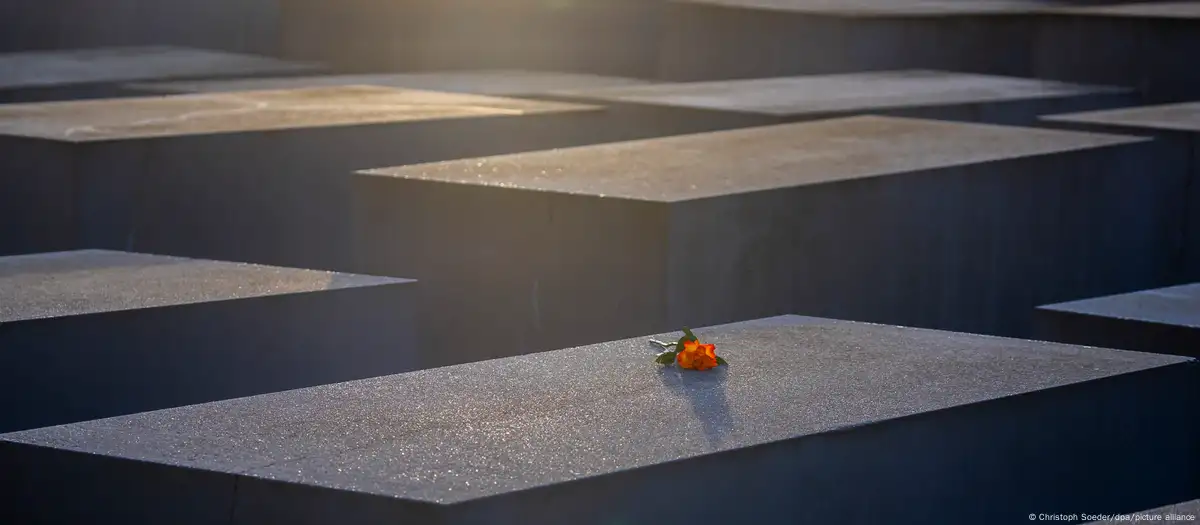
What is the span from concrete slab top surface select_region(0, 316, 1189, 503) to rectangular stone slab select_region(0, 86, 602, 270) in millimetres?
4832

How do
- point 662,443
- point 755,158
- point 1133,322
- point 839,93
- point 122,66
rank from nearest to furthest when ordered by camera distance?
point 662,443
point 1133,322
point 755,158
point 839,93
point 122,66

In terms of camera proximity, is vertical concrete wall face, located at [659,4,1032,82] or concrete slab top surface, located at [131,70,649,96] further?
vertical concrete wall face, located at [659,4,1032,82]

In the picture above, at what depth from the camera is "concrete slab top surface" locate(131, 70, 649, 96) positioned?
534 inches

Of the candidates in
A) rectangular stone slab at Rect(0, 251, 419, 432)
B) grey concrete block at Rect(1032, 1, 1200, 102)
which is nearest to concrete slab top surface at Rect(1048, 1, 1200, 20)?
grey concrete block at Rect(1032, 1, 1200, 102)

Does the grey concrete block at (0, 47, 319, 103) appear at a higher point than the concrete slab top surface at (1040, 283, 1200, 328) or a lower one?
lower

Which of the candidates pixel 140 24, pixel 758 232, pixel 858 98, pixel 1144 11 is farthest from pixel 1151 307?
pixel 140 24

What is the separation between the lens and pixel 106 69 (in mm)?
15125

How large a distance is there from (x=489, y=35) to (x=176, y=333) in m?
11.6

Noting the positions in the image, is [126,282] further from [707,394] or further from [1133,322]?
[1133,322]

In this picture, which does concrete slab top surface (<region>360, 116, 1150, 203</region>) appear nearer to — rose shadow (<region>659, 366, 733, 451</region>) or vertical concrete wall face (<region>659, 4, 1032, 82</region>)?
rose shadow (<region>659, 366, 733, 451</region>)

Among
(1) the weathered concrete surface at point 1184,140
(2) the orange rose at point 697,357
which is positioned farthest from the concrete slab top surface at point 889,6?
(2) the orange rose at point 697,357

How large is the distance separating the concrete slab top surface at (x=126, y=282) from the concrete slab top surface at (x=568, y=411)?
61.6 inches

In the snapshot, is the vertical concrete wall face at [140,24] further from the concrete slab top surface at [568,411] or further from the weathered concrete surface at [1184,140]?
the concrete slab top surface at [568,411]

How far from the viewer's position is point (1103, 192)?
9.52 meters
